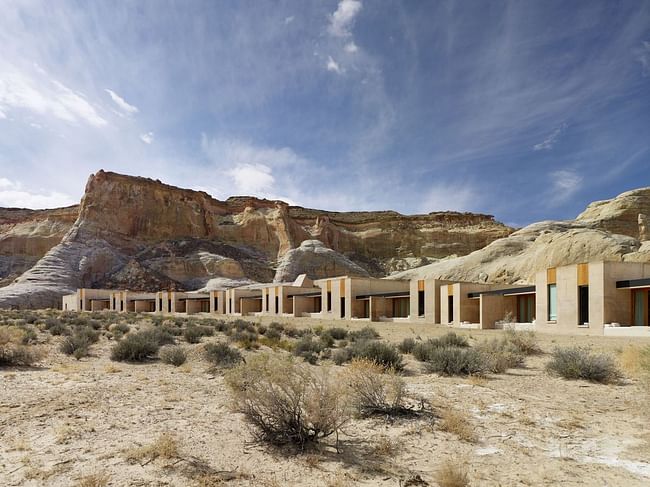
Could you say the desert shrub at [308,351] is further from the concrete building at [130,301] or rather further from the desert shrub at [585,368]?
the concrete building at [130,301]

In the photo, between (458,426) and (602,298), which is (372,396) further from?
(602,298)

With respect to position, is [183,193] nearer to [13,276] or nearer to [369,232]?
[13,276]

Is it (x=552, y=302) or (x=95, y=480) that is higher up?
(x=552, y=302)

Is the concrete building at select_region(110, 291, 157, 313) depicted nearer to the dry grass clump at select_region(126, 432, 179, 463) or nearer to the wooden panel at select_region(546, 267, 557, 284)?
the wooden panel at select_region(546, 267, 557, 284)

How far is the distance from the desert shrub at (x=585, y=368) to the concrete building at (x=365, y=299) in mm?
26302

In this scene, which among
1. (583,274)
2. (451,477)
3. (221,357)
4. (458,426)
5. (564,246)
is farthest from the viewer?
(564,246)

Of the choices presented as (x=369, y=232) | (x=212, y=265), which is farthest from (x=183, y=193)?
(x=369, y=232)

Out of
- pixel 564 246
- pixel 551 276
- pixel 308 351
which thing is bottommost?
pixel 308 351

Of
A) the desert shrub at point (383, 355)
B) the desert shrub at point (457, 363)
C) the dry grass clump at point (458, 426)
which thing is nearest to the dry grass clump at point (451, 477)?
the dry grass clump at point (458, 426)

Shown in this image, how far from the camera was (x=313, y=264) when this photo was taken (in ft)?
285

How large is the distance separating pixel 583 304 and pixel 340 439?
2221 cm

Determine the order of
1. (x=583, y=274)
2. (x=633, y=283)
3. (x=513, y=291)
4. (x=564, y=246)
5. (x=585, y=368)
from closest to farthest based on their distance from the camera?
1. (x=585, y=368)
2. (x=633, y=283)
3. (x=583, y=274)
4. (x=513, y=291)
5. (x=564, y=246)

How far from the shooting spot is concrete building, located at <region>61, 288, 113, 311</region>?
62.9m

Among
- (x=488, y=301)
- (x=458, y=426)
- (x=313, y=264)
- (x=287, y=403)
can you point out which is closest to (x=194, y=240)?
(x=313, y=264)
